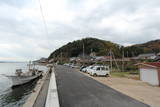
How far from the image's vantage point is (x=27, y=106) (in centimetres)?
714

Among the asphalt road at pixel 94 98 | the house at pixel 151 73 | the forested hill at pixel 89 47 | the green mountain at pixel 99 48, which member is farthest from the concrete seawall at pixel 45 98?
the forested hill at pixel 89 47

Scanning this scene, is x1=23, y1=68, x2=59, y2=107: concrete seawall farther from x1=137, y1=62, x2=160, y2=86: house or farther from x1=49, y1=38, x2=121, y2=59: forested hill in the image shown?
x1=49, y1=38, x2=121, y2=59: forested hill

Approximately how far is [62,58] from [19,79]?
115669mm

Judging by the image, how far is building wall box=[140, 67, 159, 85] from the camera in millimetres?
15409

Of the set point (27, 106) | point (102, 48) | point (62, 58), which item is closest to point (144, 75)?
point (27, 106)

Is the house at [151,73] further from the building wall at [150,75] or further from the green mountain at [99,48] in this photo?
the green mountain at [99,48]

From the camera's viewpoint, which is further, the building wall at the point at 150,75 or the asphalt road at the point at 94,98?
the building wall at the point at 150,75

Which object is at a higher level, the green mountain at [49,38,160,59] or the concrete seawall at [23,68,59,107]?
the green mountain at [49,38,160,59]

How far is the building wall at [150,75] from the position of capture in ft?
50.6

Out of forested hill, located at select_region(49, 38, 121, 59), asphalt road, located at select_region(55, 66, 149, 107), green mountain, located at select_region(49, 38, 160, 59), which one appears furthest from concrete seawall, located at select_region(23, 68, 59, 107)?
forested hill, located at select_region(49, 38, 121, 59)

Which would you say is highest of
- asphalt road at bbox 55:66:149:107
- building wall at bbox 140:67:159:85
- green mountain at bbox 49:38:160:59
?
green mountain at bbox 49:38:160:59

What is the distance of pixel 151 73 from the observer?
643 inches

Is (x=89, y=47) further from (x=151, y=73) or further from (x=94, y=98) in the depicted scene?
(x=94, y=98)

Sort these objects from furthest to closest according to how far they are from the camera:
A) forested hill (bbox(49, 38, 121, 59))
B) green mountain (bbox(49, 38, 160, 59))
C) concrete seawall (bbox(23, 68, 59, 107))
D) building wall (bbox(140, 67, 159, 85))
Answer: forested hill (bbox(49, 38, 121, 59))
green mountain (bbox(49, 38, 160, 59))
building wall (bbox(140, 67, 159, 85))
concrete seawall (bbox(23, 68, 59, 107))
